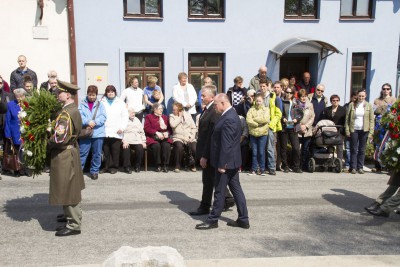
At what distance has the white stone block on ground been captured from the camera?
4227 millimetres

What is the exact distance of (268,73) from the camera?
1448cm

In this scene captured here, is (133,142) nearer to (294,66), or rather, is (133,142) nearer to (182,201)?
(182,201)

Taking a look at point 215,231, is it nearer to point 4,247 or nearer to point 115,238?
point 115,238

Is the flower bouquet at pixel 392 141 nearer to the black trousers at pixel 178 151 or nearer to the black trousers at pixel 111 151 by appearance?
the black trousers at pixel 178 151

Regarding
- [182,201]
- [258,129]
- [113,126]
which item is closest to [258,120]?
[258,129]

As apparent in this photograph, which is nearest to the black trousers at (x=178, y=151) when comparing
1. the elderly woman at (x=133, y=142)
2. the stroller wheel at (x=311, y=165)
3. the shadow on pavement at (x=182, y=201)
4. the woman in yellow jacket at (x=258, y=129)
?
the elderly woman at (x=133, y=142)

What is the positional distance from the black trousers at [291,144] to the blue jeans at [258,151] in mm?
591

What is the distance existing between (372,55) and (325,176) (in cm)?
617

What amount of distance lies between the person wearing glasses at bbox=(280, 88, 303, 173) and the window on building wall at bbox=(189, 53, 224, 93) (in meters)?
3.69

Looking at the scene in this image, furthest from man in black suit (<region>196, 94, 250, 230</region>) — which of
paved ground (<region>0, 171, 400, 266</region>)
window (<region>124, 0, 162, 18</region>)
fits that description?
window (<region>124, 0, 162, 18</region>)

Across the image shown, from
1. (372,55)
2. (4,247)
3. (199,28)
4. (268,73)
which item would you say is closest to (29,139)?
(4,247)

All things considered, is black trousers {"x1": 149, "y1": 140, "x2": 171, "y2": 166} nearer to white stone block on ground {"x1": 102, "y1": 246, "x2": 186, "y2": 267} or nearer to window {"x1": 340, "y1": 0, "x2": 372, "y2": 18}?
white stone block on ground {"x1": 102, "y1": 246, "x2": 186, "y2": 267}

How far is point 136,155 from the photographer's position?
10.8 meters

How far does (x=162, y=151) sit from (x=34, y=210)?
3862mm
